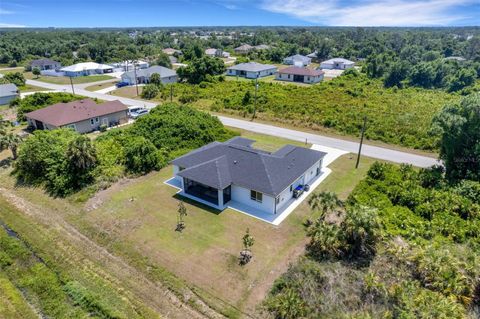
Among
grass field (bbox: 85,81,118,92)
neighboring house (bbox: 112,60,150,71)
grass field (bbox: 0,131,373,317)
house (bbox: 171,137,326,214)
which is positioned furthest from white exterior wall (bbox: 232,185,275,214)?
neighboring house (bbox: 112,60,150,71)

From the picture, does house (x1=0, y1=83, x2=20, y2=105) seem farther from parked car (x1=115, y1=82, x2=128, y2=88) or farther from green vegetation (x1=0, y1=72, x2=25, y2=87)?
parked car (x1=115, y1=82, x2=128, y2=88)

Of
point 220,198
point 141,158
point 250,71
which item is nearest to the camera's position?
point 220,198

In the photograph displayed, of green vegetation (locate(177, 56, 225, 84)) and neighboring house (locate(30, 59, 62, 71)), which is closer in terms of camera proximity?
green vegetation (locate(177, 56, 225, 84))

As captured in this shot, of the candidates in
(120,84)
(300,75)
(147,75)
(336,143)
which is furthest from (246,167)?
(300,75)

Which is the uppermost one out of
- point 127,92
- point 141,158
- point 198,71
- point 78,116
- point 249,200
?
point 198,71

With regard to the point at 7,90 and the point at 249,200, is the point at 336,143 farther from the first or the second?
the point at 7,90


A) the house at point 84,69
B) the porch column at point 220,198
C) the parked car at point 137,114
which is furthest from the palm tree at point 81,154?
the house at point 84,69
